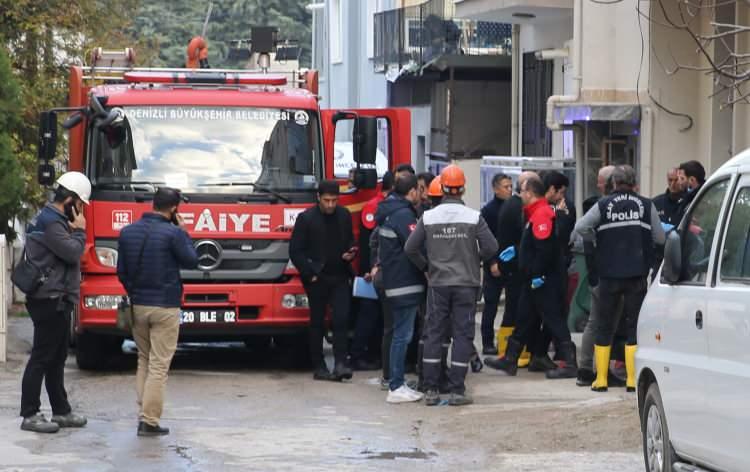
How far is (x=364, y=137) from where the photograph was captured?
14.5 meters

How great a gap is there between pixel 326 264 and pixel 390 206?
1215 mm

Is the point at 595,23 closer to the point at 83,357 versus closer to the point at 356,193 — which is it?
the point at 356,193

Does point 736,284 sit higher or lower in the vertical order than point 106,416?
higher

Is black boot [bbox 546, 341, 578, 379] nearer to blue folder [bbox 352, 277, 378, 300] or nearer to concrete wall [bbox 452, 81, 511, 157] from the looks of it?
blue folder [bbox 352, 277, 378, 300]

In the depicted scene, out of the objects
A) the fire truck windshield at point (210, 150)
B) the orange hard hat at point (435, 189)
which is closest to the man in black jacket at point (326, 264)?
the fire truck windshield at point (210, 150)

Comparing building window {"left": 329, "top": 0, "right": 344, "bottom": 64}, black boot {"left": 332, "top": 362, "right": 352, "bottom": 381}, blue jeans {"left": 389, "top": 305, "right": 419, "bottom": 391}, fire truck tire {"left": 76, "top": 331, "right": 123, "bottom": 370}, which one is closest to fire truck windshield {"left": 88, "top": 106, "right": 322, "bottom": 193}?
fire truck tire {"left": 76, "top": 331, "right": 123, "bottom": 370}

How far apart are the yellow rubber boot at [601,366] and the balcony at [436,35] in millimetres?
15302

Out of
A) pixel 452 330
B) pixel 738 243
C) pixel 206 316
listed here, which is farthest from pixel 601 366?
pixel 738 243

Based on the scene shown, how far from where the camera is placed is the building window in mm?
41031

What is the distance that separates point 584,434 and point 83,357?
5.66 meters

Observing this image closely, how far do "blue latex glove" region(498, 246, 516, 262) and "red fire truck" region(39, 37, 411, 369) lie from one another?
1.45 m

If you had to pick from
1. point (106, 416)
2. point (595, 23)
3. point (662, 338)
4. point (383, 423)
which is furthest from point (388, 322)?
point (595, 23)

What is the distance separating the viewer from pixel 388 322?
13078 millimetres

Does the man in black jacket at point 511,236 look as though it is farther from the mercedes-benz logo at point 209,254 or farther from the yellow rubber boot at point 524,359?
the mercedes-benz logo at point 209,254
